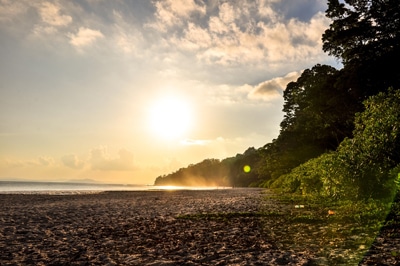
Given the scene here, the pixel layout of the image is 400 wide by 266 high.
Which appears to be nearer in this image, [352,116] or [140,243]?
[140,243]

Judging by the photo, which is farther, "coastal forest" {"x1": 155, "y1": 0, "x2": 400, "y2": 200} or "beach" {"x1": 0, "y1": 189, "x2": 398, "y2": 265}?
"coastal forest" {"x1": 155, "y1": 0, "x2": 400, "y2": 200}

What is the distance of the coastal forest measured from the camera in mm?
14703

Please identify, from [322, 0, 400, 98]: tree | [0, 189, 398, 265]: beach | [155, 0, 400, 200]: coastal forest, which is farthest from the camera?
[322, 0, 400, 98]: tree

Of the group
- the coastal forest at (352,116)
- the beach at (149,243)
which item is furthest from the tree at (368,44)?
the beach at (149,243)

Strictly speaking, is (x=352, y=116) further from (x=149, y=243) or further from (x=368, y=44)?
(x=149, y=243)

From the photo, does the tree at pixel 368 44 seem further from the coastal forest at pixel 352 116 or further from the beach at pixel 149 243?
the beach at pixel 149 243

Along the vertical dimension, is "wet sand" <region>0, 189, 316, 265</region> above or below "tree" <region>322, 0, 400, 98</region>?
below

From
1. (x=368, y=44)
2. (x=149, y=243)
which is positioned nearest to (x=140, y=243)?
(x=149, y=243)

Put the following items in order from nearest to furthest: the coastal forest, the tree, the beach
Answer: the beach, the coastal forest, the tree

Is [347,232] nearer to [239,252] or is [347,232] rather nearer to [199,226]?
[239,252]

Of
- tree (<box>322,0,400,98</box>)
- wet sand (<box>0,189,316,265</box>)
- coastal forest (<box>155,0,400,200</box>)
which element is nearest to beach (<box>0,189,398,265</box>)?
wet sand (<box>0,189,316,265</box>)

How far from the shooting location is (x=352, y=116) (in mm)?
39875

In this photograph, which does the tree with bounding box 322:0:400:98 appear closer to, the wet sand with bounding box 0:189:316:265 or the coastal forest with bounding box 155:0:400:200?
the coastal forest with bounding box 155:0:400:200

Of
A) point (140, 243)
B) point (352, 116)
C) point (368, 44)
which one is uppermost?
point (368, 44)
